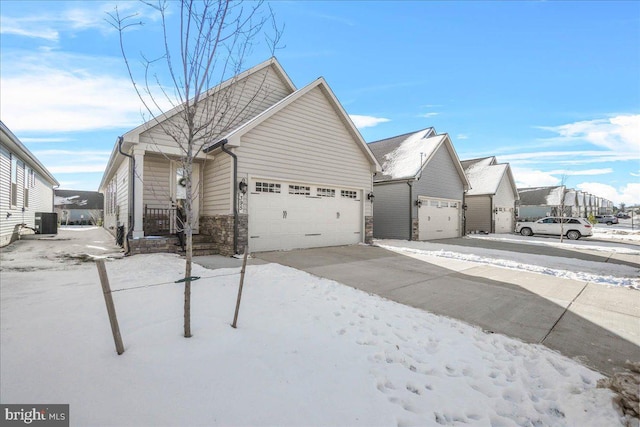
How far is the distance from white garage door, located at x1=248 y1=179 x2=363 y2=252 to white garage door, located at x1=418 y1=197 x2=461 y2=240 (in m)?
5.42

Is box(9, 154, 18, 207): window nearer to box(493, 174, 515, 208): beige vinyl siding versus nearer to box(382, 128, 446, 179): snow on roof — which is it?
box(382, 128, 446, 179): snow on roof

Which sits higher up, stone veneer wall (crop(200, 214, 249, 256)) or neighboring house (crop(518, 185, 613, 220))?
neighboring house (crop(518, 185, 613, 220))

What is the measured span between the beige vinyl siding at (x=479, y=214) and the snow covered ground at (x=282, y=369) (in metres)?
21.7

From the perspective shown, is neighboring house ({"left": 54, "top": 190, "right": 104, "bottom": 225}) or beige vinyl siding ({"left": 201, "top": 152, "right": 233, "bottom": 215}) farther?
neighboring house ({"left": 54, "top": 190, "right": 104, "bottom": 225})

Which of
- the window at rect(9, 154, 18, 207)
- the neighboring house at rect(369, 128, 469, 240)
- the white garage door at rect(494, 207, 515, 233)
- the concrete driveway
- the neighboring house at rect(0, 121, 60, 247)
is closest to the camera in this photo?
the concrete driveway

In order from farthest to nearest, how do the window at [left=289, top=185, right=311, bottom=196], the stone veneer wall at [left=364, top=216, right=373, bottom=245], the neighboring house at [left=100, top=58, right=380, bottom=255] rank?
the stone veneer wall at [left=364, top=216, right=373, bottom=245] → the window at [left=289, top=185, right=311, bottom=196] → the neighboring house at [left=100, top=58, right=380, bottom=255]

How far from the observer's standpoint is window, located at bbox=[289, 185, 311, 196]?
35.4 feet

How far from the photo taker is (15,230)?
537 inches

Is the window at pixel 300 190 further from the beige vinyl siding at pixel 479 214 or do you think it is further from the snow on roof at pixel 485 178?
the beige vinyl siding at pixel 479 214

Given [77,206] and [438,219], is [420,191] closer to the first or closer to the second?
[438,219]

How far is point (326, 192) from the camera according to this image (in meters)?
11.8

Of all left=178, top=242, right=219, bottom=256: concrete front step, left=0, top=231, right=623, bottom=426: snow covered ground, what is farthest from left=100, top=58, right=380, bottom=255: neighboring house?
left=0, top=231, right=623, bottom=426: snow covered ground

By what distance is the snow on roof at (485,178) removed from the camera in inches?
907

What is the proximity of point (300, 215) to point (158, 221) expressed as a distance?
16.4ft
